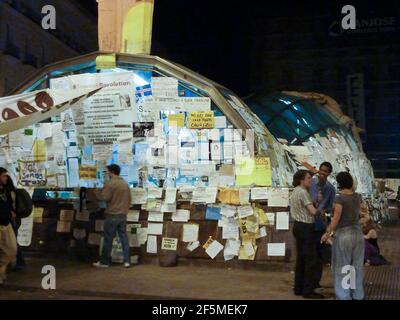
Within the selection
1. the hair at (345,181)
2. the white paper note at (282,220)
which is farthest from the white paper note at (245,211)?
the hair at (345,181)

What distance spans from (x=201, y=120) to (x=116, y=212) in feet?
7.21

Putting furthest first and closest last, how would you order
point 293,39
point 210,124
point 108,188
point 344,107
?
point 293,39 < point 344,107 < point 210,124 < point 108,188

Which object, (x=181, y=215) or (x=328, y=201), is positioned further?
(x=181, y=215)

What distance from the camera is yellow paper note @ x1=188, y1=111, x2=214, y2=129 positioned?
9773 millimetres

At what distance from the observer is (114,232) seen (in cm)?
916

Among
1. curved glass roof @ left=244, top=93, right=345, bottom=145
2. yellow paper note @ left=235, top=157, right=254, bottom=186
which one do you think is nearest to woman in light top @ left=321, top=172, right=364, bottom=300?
yellow paper note @ left=235, top=157, right=254, bottom=186

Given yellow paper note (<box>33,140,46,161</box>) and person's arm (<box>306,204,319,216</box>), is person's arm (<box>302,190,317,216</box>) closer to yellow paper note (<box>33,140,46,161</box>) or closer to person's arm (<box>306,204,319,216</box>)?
person's arm (<box>306,204,319,216</box>)

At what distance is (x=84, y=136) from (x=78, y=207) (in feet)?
4.30

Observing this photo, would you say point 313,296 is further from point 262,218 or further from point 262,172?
point 262,172

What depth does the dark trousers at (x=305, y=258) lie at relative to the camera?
7.24 metres

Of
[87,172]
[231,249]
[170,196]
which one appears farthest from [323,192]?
[87,172]
